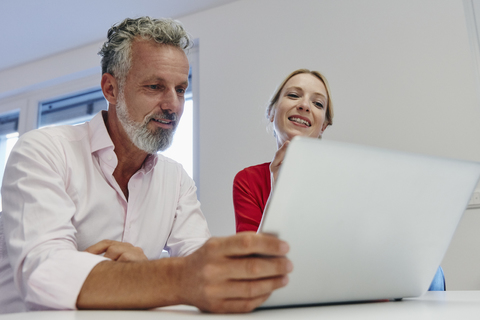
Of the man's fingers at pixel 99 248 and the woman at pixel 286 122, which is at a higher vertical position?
the woman at pixel 286 122

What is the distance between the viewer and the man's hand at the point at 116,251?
788 millimetres

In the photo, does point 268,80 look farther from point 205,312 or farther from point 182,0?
point 205,312

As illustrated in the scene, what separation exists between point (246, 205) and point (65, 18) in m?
2.57

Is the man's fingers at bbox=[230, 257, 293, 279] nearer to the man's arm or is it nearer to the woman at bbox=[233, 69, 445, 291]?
the man's arm

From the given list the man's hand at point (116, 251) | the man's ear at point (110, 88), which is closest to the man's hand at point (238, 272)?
the man's hand at point (116, 251)

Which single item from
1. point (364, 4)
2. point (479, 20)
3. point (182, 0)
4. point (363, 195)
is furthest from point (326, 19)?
point (363, 195)

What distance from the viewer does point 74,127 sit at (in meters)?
1.13

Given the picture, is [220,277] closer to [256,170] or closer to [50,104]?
[256,170]

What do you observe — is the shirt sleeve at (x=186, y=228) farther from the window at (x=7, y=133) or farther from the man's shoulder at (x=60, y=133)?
the window at (x=7, y=133)

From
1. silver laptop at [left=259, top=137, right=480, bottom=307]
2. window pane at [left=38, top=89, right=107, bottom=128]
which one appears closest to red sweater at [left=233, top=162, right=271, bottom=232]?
silver laptop at [left=259, top=137, right=480, bottom=307]

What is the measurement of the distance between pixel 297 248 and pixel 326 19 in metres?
2.54

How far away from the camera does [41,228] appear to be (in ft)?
2.42

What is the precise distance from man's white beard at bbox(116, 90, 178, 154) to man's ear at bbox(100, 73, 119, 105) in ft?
0.14

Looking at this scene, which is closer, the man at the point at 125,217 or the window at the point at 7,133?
the man at the point at 125,217
